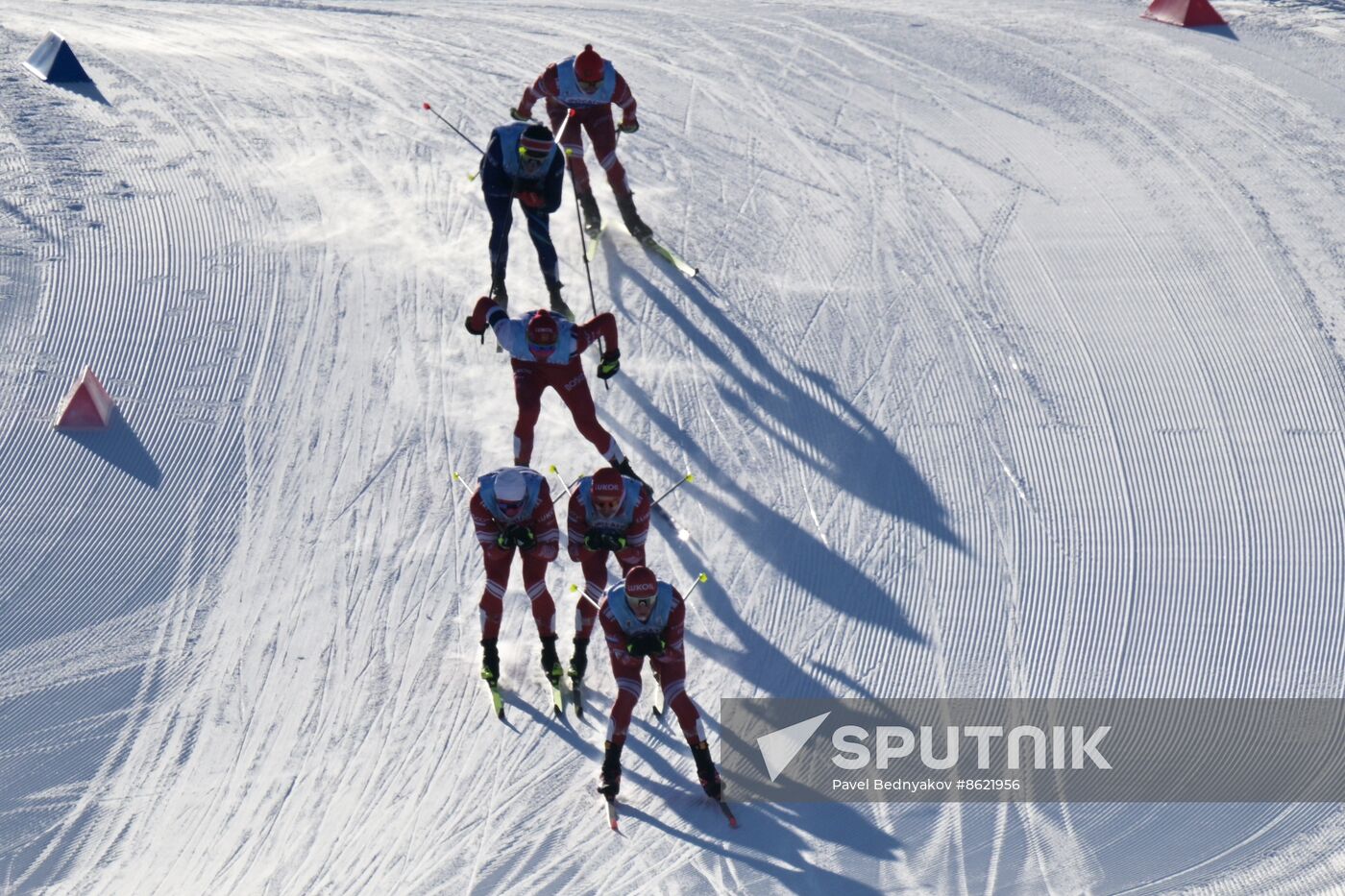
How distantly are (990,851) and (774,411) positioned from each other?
417 centimetres

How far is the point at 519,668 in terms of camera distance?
10.6 m

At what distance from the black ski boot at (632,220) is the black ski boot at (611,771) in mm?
5790

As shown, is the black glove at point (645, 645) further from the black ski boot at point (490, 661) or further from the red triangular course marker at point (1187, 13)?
the red triangular course marker at point (1187, 13)

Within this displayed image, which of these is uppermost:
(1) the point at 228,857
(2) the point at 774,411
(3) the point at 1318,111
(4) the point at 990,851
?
(3) the point at 1318,111

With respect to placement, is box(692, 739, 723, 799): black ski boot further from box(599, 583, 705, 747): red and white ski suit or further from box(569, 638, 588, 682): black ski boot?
box(569, 638, 588, 682): black ski boot

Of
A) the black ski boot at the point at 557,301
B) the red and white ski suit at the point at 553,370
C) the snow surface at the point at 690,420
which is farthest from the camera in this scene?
the black ski boot at the point at 557,301

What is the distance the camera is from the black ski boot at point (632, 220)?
14180 mm

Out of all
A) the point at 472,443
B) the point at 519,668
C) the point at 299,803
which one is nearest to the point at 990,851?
the point at 519,668

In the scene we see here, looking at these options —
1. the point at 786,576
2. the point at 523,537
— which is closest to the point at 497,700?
the point at 523,537

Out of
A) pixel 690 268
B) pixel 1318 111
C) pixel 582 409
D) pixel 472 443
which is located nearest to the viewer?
pixel 582 409

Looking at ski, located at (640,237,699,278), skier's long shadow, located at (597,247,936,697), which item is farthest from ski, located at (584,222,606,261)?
skier's long shadow, located at (597,247,936,697)

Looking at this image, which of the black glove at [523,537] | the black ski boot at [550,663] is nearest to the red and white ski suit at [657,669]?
the black glove at [523,537]

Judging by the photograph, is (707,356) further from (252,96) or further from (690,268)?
(252,96)

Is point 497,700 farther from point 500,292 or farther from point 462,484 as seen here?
point 500,292
